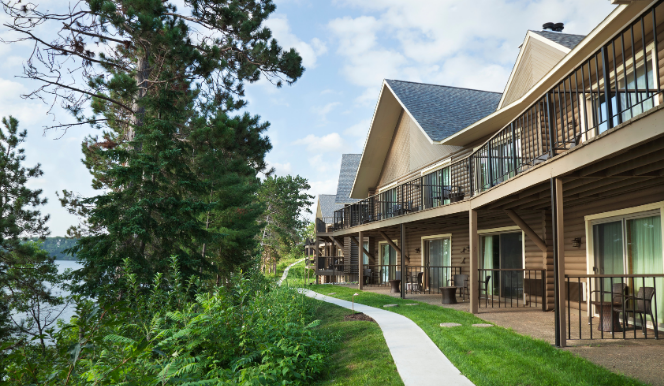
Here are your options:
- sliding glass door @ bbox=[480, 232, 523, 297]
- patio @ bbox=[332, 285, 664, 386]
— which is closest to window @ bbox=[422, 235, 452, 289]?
sliding glass door @ bbox=[480, 232, 523, 297]

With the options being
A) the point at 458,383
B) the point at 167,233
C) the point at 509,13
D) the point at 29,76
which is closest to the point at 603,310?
the point at 458,383

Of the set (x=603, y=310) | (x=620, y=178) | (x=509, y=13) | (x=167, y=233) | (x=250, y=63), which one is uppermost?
(x=509, y=13)

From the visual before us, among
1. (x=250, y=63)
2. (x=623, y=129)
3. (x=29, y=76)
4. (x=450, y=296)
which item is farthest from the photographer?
(x=250, y=63)

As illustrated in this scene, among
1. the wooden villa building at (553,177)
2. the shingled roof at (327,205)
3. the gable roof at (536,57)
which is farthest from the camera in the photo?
the shingled roof at (327,205)

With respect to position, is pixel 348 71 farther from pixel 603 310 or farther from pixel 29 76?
pixel 603 310

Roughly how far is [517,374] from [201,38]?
1081 centimetres

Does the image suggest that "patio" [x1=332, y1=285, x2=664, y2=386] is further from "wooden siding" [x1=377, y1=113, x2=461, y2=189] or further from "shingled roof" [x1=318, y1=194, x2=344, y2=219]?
"shingled roof" [x1=318, y1=194, x2=344, y2=219]

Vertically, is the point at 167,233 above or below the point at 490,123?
below

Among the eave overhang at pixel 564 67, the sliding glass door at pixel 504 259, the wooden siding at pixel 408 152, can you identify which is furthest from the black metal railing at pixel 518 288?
the wooden siding at pixel 408 152

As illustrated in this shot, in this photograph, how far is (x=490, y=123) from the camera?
11797 mm

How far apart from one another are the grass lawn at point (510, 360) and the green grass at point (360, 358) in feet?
2.75

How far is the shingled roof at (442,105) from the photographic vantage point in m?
15.2

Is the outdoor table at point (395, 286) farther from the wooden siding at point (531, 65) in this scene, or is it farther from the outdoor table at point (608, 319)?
the outdoor table at point (608, 319)

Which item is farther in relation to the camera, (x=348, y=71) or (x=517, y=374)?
(x=348, y=71)
